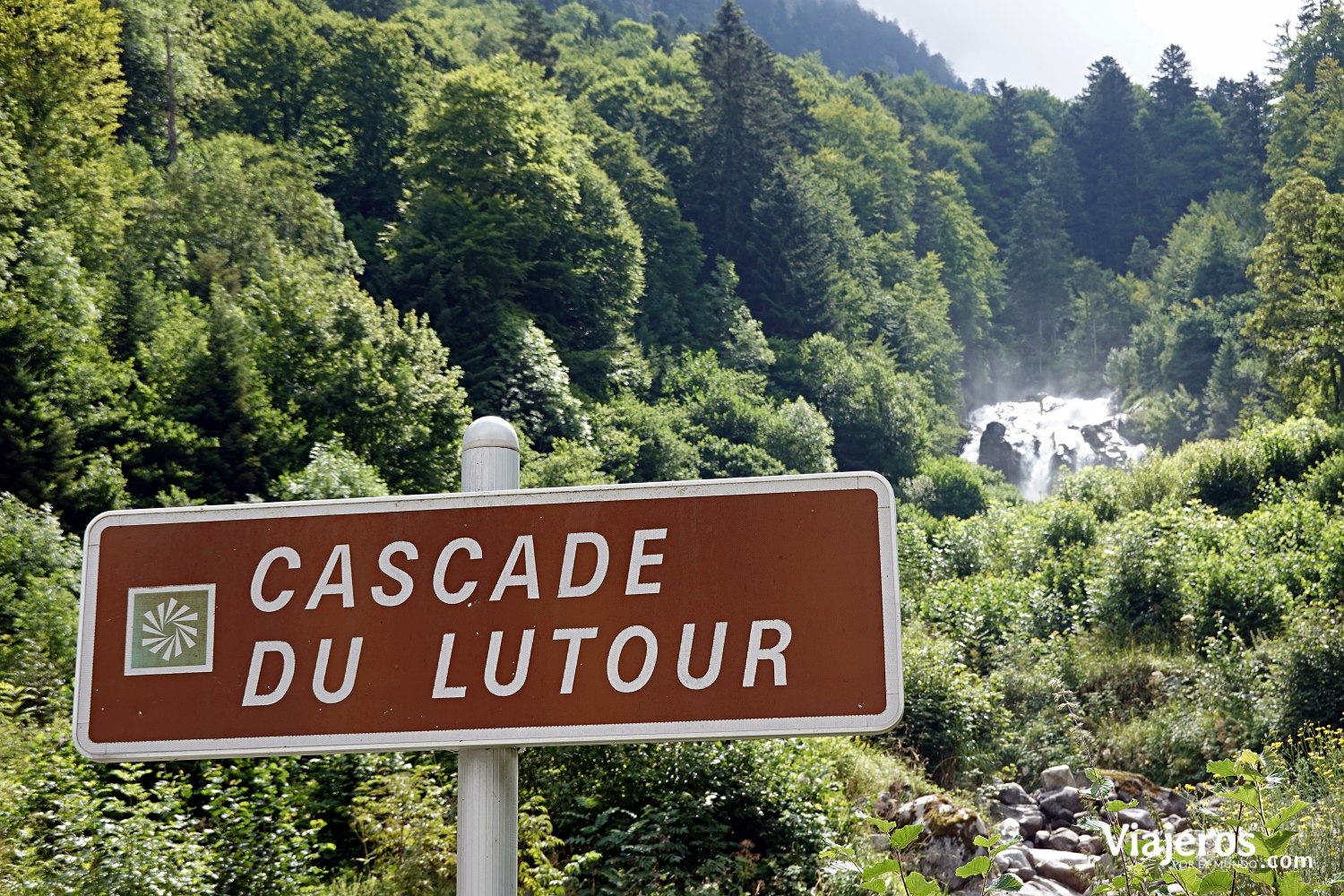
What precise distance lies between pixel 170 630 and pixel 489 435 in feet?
1.73

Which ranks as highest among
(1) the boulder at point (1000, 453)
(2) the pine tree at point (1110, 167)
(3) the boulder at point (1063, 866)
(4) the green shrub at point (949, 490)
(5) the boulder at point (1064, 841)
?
(2) the pine tree at point (1110, 167)

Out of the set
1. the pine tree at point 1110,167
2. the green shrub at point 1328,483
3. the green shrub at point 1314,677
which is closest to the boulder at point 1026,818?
the green shrub at point 1314,677

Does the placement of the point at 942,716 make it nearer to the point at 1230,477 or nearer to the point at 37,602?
the point at 37,602

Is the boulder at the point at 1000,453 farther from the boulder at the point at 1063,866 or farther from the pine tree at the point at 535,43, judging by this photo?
the boulder at the point at 1063,866

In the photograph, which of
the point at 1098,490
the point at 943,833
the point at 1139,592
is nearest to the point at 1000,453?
the point at 1098,490

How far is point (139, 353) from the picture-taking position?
90.4 ft

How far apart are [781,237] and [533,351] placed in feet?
98.9

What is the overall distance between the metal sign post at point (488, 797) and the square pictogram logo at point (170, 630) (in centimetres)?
39

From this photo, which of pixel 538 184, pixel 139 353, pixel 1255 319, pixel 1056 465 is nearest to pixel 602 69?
pixel 538 184

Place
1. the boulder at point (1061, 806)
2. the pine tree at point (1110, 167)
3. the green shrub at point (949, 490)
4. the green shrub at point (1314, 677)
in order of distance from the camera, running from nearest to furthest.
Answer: the boulder at point (1061, 806), the green shrub at point (1314, 677), the green shrub at point (949, 490), the pine tree at point (1110, 167)

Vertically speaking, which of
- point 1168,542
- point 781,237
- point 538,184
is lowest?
point 1168,542

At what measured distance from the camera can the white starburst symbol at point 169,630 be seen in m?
1.76

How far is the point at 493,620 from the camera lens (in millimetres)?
1719

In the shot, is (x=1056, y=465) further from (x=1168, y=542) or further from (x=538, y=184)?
(x=1168, y=542)
